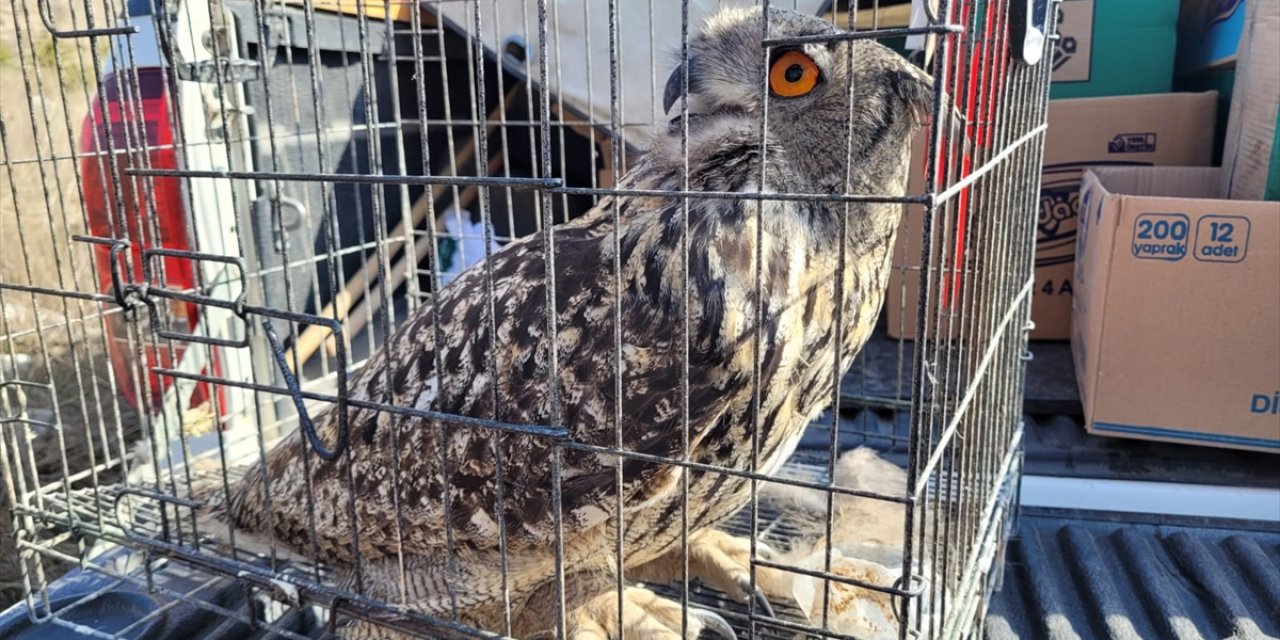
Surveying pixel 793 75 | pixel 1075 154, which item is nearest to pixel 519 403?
pixel 793 75

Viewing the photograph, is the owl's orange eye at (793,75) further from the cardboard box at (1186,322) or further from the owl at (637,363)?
the cardboard box at (1186,322)

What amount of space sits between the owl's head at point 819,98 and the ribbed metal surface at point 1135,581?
1.23 meters

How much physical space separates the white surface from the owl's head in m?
1.46

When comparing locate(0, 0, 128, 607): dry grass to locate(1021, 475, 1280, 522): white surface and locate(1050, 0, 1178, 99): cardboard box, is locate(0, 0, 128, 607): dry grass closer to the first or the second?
locate(1021, 475, 1280, 522): white surface

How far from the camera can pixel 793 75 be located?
169 centimetres

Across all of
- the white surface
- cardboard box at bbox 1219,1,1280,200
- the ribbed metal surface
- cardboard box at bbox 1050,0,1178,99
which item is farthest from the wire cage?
cardboard box at bbox 1050,0,1178,99

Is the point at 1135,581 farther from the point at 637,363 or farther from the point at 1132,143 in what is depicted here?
the point at 1132,143

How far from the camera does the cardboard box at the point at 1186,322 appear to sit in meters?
2.59

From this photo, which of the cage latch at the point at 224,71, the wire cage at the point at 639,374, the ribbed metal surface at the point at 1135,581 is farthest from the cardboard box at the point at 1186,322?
the cage latch at the point at 224,71

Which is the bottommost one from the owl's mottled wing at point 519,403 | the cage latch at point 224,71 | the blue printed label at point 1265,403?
the blue printed label at point 1265,403

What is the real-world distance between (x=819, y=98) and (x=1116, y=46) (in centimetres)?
307

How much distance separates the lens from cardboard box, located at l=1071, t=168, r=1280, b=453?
2.59 m

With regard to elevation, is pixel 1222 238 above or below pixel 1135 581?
above

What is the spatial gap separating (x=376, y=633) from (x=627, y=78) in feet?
8.26
